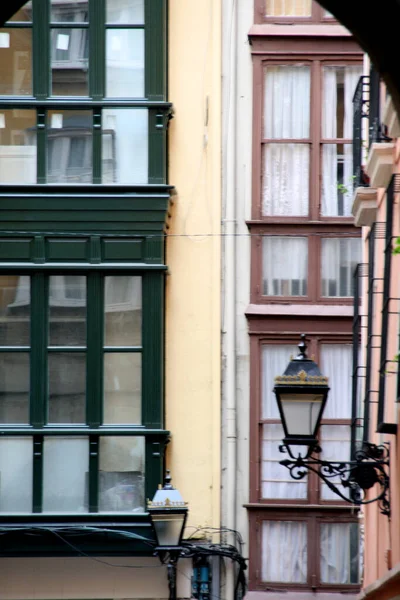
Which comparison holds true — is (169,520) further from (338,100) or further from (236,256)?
(338,100)

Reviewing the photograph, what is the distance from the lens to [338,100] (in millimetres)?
16656

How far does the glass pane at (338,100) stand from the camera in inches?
651

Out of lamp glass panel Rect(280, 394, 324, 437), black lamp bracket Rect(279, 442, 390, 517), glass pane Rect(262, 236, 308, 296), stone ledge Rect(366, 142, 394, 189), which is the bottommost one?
black lamp bracket Rect(279, 442, 390, 517)

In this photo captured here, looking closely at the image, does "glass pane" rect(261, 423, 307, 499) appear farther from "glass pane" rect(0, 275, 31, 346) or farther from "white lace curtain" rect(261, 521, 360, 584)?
"glass pane" rect(0, 275, 31, 346)

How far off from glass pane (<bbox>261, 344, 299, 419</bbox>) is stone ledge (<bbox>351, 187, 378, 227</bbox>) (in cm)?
424

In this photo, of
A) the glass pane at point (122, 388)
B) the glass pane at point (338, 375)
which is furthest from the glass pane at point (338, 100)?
the glass pane at point (122, 388)

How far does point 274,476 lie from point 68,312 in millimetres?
3063

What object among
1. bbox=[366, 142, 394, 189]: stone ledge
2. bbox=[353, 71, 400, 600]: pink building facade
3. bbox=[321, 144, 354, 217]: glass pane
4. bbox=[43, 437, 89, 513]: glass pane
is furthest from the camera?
bbox=[321, 144, 354, 217]: glass pane

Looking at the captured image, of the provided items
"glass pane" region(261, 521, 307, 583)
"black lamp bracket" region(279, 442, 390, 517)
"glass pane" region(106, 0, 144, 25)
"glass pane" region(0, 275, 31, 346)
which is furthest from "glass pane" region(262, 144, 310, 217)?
"black lamp bracket" region(279, 442, 390, 517)

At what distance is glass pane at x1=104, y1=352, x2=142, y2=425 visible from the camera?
1586 centimetres

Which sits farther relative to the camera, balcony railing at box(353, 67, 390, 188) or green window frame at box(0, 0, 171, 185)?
green window frame at box(0, 0, 171, 185)

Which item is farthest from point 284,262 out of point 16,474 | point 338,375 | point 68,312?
point 16,474

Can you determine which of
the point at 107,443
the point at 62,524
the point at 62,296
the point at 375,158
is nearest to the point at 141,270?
the point at 62,296

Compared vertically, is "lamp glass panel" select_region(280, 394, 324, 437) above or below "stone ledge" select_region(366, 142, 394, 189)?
below
